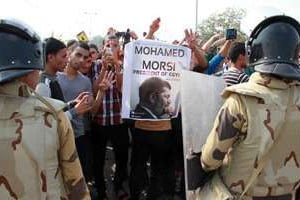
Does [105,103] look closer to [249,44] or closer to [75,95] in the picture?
[75,95]

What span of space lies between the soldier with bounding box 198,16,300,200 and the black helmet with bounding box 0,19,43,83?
3.45 feet

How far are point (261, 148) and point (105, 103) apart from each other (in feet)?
8.54

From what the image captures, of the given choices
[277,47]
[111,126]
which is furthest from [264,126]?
[111,126]

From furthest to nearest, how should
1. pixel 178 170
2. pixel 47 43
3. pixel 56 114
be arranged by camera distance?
pixel 178 170 < pixel 47 43 < pixel 56 114

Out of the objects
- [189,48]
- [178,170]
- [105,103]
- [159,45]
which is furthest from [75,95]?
[178,170]

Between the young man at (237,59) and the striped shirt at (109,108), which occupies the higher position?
the young man at (237,59)

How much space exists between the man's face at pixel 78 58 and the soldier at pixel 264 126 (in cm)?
222

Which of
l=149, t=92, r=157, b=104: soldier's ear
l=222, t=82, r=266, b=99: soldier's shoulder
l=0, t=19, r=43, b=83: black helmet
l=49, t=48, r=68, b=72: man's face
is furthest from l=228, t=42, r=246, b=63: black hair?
l=0, t=19, r=43, b=83: black helmet

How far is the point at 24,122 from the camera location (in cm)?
210

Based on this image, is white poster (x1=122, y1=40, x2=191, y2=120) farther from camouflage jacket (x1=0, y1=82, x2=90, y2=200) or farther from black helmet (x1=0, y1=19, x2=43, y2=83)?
black helmet (x1=0, y1=19, x2=43, y2=83)

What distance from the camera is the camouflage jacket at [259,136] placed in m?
2.38

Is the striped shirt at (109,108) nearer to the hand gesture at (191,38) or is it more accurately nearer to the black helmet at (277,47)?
the hand gesture at (191,38)

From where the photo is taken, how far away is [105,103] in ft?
15.6

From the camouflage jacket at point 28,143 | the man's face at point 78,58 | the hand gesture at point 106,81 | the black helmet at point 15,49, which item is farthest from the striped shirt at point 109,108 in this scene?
the black helmet at point 15,49
